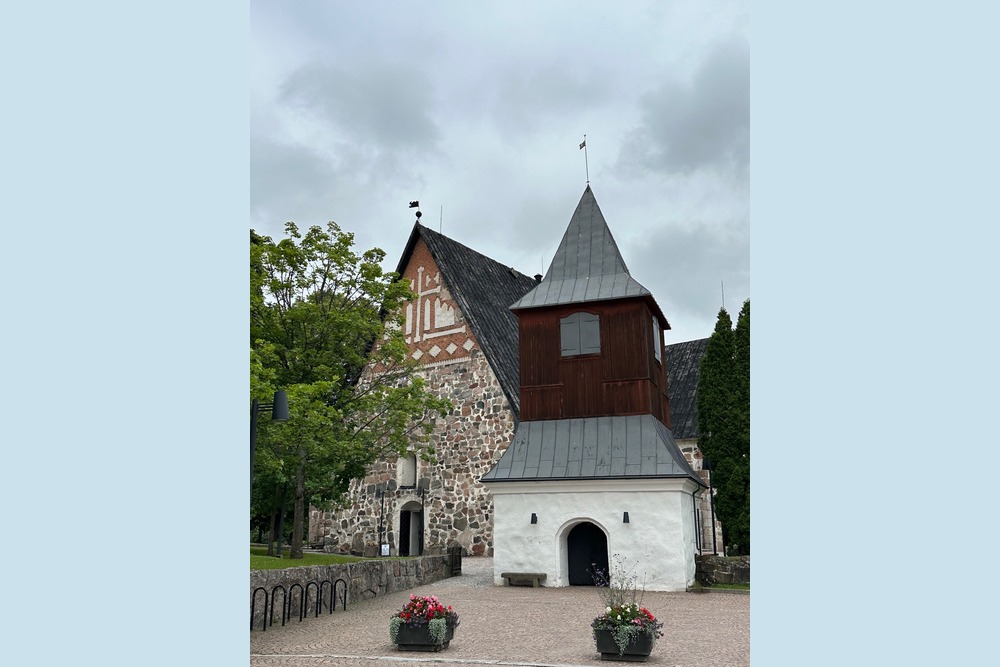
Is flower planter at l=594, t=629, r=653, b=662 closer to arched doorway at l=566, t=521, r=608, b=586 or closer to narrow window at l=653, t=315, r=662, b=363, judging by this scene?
arched doorway at l=566, t=521, r=608, b=586

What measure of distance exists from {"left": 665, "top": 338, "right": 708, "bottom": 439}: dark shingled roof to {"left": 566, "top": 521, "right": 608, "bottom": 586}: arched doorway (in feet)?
24.2

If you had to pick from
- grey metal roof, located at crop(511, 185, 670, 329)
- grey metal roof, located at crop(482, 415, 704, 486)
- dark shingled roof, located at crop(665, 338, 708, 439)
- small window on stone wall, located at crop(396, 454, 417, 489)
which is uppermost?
grey metal roof, located at crop(511, 185, 670, 329)

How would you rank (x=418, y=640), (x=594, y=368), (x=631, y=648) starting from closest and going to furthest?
(x=631, y=648)
(x=418, y=640)
(x=594, y=368)

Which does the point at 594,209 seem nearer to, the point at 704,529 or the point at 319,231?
the point at 319,231

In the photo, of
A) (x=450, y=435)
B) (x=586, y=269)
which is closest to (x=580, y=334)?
(x=586, y=269)

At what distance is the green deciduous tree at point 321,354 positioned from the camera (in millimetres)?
13141

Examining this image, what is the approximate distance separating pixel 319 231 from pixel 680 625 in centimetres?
855

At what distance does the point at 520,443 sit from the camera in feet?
57.8

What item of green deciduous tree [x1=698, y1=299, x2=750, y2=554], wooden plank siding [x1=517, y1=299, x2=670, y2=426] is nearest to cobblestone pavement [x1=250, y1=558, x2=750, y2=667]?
wooden plank siding [x1=517, y1=299, x2=670, y2=426]

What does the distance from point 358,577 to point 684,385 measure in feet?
48.4

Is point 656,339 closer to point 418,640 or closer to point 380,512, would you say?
point 380,512

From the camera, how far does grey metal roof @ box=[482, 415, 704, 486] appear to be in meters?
16.1

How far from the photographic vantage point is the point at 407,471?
902 inches

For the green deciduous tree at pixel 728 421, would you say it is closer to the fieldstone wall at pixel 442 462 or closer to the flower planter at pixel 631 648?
the fieldstone wall at pixel 442 462
